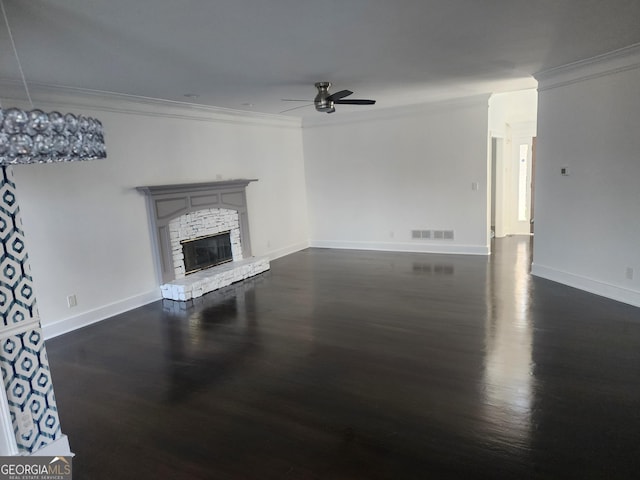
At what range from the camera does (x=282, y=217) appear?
26.1 feet

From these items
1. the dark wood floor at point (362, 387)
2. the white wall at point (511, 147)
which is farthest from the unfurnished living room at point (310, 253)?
the white wall at point (511, 147)

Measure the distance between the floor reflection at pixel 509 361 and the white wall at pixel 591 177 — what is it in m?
0.74

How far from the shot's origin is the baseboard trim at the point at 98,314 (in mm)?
4418

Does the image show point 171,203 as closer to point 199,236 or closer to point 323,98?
point 199,236

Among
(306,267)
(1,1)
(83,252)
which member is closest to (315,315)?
(306,267)

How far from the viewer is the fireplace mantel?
5359mm

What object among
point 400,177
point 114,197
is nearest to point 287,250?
point 400,177

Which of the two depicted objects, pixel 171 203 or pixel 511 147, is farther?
pixel 511 147

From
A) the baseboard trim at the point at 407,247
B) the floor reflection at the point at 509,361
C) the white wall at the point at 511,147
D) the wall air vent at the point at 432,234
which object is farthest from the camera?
the white wall at the point at 511,147

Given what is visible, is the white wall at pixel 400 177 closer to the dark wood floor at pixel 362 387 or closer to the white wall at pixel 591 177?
the white wall at pixel 591 177

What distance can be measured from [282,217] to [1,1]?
582 cm

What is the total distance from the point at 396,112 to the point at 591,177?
355 centimetres

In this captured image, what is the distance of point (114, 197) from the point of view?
16.3 feet

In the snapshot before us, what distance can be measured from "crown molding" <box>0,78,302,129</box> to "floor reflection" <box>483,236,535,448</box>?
4747 millimetres
